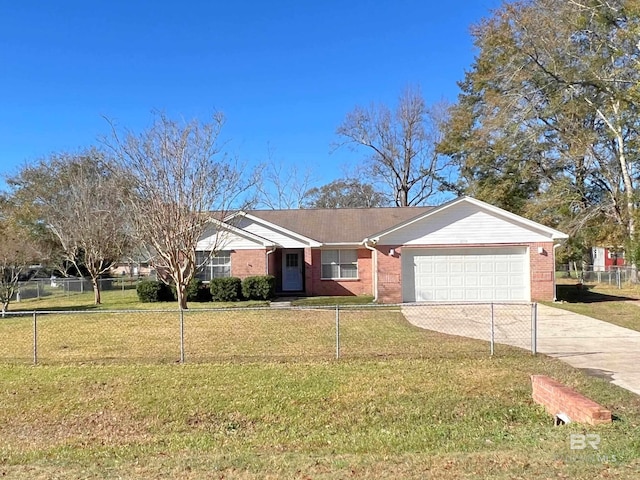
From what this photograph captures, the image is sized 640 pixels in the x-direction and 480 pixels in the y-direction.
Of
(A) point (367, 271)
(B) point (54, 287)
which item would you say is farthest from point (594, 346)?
(B) point (54, 287)

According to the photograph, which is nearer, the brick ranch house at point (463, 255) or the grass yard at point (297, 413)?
the grass yard at point (297, 413)

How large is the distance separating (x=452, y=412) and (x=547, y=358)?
341 centimetres

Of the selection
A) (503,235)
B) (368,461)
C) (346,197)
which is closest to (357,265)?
(503,235)

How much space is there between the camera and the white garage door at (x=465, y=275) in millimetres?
19000

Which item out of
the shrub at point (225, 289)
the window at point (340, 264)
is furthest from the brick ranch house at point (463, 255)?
the window at point (340, 264)

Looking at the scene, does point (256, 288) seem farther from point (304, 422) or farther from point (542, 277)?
point (304, 422)

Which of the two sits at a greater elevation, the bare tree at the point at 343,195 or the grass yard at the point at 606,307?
the bare tree at the point at 343,195

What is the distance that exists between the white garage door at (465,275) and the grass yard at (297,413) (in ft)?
Result: 28.2

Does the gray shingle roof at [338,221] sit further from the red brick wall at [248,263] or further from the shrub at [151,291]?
the shrub at [151,291]

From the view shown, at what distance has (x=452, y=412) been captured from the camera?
6.16 m

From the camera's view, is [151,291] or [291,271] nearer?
[151,291]

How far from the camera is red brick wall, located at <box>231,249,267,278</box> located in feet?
70.8

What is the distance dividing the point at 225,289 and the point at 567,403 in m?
16.3

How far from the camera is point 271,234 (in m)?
22.8
